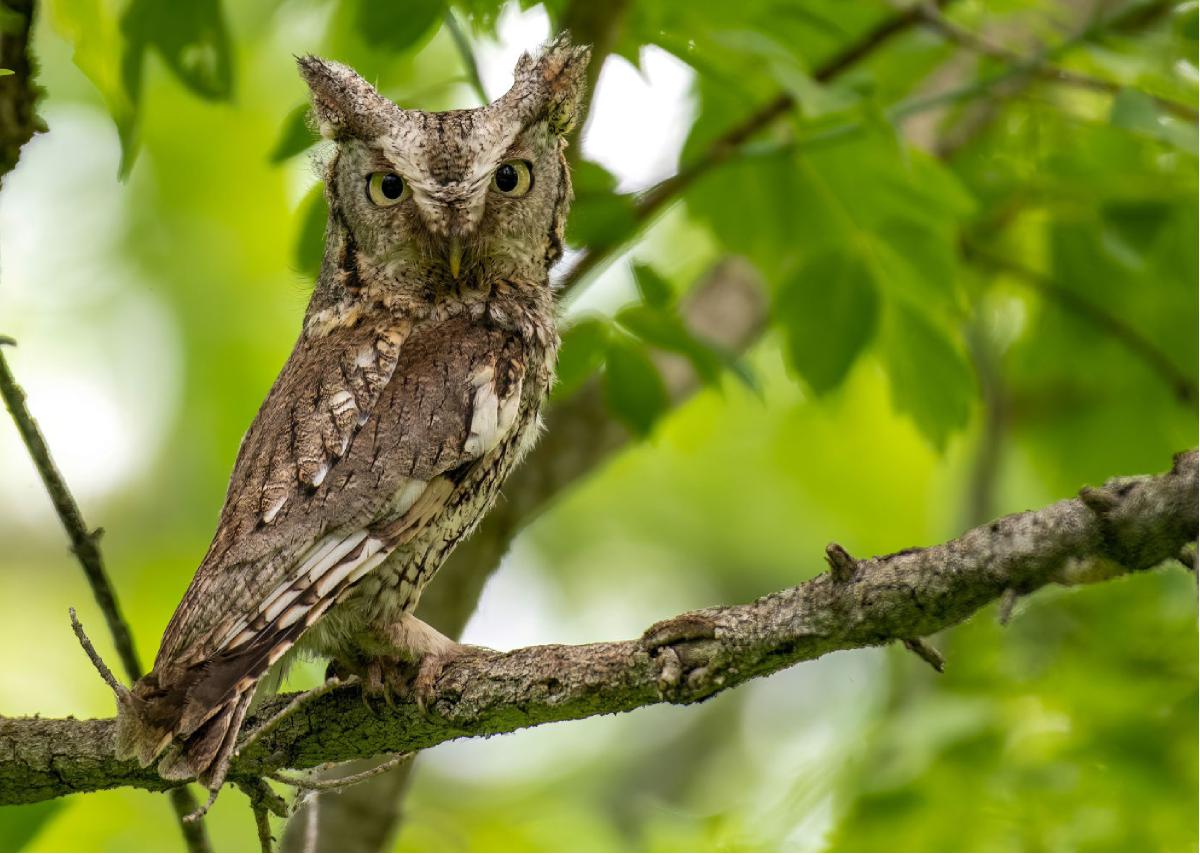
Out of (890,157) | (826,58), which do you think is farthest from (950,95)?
(826,58)

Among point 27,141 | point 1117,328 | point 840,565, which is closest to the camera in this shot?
point 840,565

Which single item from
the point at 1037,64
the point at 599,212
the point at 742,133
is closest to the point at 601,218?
the point at 599,212

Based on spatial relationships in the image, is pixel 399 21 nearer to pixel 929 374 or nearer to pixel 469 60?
pixel 469 60

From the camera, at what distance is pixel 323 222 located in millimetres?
3258

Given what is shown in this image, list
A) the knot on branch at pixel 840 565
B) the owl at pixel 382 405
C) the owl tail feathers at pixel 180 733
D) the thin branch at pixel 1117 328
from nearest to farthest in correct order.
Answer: the knot on branch at pixel 840 565, the owl tail feathers at pixel 180 733, the owl at pixel 382 405, the thin branch at pixel 1117 328

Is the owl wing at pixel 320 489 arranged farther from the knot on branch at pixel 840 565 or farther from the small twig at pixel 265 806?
the knot on branch at pixel 840 565

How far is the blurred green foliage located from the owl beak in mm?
357

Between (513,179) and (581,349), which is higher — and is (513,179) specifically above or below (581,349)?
above

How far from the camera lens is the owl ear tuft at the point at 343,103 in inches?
118

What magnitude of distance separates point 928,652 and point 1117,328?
250cm

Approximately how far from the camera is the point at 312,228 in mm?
3264

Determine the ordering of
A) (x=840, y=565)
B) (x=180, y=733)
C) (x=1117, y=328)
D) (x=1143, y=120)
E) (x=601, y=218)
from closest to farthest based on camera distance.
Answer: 1. (x=840, y=565)
2. (x=180, y=733)
3. (x=1143, y=120)
4. (x=601, y=218)
5. (x=1117, y=328)

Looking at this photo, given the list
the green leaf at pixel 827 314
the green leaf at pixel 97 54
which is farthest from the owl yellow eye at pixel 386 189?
the green leaf at pixel 827 314

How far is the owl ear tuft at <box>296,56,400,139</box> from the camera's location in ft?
9.82
